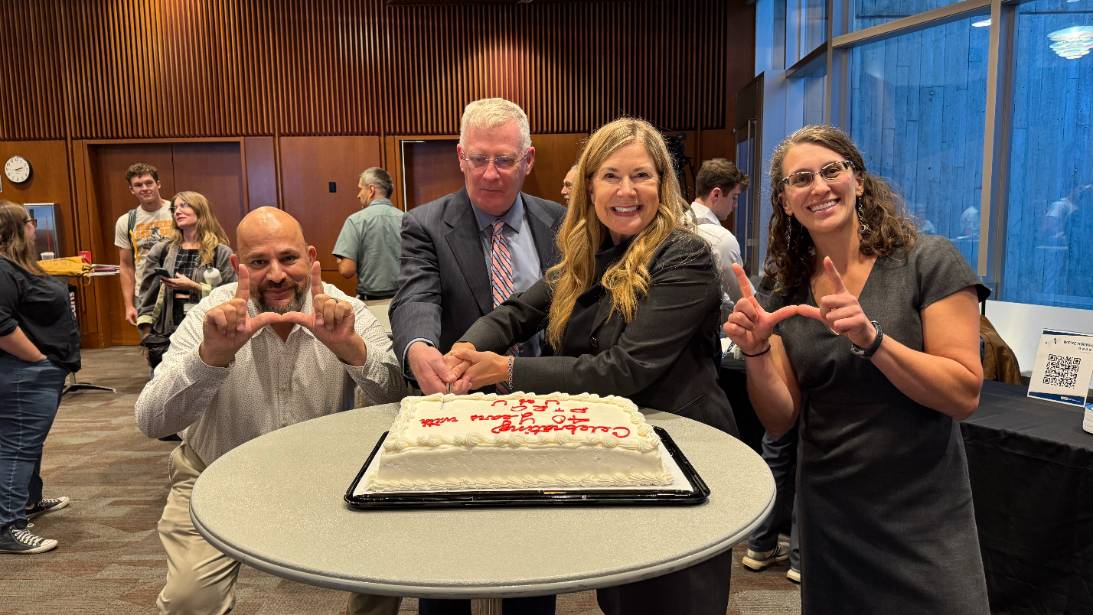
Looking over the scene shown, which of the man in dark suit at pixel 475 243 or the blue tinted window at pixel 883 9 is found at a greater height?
the blue tinted window at pixel 883 9

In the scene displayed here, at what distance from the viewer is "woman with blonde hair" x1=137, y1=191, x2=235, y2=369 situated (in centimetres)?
448

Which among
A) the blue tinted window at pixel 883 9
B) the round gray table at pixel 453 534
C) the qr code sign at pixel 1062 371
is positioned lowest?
the qr code sign at pixel 1062 371

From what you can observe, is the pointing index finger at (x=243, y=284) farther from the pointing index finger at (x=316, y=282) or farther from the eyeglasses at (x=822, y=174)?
the eyeglasses at (x=822, y=174)

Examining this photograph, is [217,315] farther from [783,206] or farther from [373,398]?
[783,206]

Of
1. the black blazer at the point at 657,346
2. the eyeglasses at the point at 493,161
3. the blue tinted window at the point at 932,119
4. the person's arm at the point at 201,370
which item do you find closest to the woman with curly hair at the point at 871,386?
Answer: the black blazer at the point at 657,346

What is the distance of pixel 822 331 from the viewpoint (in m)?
1.67

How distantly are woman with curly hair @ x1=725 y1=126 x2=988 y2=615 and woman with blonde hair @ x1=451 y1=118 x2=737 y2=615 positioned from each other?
0.14 metres

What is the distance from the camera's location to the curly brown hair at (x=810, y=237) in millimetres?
1640

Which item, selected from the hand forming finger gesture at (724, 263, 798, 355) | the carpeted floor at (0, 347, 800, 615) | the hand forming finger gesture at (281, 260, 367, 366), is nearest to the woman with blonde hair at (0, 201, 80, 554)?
the carpeted floor at (0, 347, 800, 615)

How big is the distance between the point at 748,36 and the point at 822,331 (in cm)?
799

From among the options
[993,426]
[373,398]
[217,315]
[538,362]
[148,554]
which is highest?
[217,315]

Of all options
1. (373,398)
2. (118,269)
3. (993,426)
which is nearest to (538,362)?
(373,398)

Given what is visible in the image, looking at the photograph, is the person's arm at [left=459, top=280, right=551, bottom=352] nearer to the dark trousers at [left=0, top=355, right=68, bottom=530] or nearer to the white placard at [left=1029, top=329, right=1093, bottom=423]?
the white placard at [left=1029, top=329, right=1093, bottom=423]

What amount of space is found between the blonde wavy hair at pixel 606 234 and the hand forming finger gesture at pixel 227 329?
76cm
